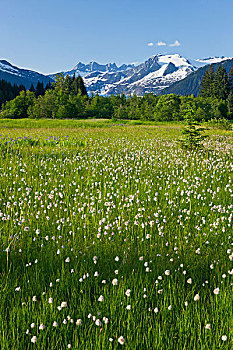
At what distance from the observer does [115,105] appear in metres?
90.9

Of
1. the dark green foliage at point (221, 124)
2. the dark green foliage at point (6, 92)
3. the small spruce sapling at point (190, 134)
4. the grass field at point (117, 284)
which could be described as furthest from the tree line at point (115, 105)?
the grass field at point (117, 284)

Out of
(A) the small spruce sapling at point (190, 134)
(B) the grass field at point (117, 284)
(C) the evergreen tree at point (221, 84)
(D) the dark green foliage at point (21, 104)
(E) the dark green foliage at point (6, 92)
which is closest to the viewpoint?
(B) the grass field at point (117, 284)

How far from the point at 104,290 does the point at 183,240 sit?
5.00ft

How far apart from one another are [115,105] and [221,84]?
42.7 m

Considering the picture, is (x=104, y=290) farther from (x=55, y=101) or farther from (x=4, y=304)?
(x=55, y=101)

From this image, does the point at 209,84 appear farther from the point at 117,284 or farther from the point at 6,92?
the point at 117,284

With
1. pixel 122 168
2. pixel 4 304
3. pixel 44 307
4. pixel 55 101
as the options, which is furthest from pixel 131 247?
pixel 55 101

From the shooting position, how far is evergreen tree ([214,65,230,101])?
8956cm

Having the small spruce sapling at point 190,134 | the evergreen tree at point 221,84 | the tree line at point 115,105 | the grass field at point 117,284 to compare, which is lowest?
the grass field at point 117,284

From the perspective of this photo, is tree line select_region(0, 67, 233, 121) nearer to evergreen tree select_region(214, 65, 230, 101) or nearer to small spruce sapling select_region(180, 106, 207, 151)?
evergreen tree select_region(214, 65, 230, 101)

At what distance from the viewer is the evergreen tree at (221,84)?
8956cm

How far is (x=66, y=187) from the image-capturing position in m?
5.00

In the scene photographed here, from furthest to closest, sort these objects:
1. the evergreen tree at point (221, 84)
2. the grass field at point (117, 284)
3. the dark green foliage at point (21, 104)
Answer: the evergreen tree at point (221, 84), the dark green foliage at point (21, 104), the grass field at point (117, 284)

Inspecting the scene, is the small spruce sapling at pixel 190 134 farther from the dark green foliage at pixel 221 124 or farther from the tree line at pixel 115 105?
the tree line at pixel 115 105
